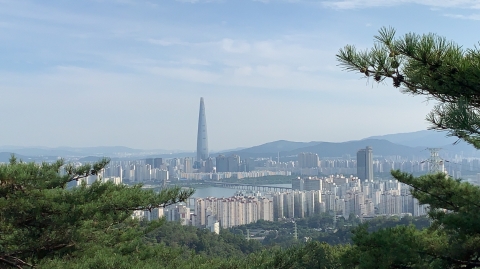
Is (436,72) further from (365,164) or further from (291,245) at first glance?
(365,164)

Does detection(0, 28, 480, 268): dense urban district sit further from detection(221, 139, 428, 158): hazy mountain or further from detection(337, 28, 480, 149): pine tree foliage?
detection(221, 139, 428, 158): hazy mountain

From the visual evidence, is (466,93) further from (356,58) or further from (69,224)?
(69,224)

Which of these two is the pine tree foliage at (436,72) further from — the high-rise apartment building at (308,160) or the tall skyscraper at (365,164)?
the high-rise apartment building at (308,160)

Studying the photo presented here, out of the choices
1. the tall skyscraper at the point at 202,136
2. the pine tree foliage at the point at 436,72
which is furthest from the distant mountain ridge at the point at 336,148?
the pine tree foliage at the point at 436,72

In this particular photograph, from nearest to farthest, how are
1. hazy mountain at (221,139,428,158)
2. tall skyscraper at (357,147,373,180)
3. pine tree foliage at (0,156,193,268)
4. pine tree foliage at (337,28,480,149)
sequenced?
pine tree foliage at (337,28,480,149), pine tree foliage at (0,156,193,268), tall skyscraper at (357,147,373,180), hazy mountain at (221,139,428,158)

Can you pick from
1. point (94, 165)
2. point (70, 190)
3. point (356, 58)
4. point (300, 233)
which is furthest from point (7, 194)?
point (300, 233)

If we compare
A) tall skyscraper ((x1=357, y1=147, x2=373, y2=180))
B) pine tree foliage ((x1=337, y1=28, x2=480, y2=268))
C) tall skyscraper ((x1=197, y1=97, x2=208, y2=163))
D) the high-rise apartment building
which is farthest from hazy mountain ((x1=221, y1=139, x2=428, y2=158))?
pine tree foliage ((x1=337, y1=28, x2=480, y2=268))

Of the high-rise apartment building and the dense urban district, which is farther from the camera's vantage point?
the high-rise apartment building
